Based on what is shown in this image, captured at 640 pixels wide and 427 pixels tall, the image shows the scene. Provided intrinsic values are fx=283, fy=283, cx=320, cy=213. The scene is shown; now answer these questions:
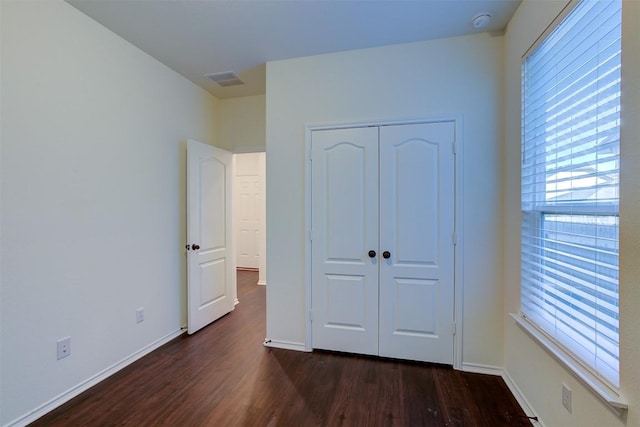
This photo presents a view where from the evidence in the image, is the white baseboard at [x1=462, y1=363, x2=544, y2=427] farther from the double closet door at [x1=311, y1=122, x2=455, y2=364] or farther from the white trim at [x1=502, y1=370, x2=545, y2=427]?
the double closet door at [x1=311, y1=122, x2=455, y2=364]

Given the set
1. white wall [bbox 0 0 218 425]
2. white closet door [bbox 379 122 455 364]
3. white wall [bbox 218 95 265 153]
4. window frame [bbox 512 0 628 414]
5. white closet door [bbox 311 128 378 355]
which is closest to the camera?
window frame [bbox 512 0 628 414]

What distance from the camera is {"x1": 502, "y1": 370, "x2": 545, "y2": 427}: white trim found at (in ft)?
5.89

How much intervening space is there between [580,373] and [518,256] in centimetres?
88

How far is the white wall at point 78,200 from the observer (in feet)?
5.73

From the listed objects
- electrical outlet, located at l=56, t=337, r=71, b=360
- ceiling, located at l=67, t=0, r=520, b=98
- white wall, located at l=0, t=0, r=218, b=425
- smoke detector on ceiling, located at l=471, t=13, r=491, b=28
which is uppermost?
ceiling, located at l=67, t=0, r=520, b=98

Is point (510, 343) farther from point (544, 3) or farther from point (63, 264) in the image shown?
point (63, 264)

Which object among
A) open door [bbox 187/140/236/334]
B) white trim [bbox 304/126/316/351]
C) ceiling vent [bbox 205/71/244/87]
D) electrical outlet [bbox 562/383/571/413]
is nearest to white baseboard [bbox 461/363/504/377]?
electrical outlet [bbox 562/383/571/413]

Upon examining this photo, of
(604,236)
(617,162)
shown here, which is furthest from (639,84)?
(604,236)

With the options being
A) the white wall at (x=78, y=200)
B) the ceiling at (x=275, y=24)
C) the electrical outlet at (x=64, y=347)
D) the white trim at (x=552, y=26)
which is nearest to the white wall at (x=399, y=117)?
the ceiling at (x=275, y=24)

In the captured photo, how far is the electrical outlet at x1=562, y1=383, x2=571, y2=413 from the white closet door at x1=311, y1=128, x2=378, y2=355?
1.32m

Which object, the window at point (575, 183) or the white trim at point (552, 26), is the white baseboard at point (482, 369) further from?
the white trim at point (552, 26)

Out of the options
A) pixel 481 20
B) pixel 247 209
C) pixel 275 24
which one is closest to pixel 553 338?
pixel 481 20

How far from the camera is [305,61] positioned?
271cm

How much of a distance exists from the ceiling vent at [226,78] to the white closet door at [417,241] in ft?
5.85
